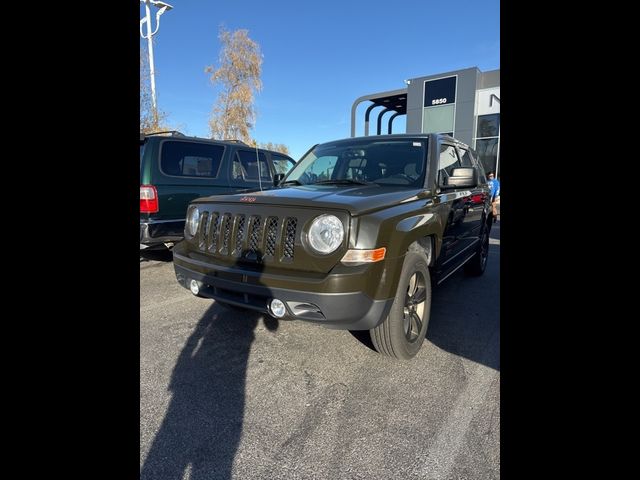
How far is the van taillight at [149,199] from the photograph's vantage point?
16.1 feet

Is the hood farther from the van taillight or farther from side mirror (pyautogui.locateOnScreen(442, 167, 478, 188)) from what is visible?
the van taillight

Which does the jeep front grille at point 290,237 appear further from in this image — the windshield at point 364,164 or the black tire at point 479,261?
the black tire at point 479,261

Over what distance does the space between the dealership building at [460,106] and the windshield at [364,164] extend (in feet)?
40.7

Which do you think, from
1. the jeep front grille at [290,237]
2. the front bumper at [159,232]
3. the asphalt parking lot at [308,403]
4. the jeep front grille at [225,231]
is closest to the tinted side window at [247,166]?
the front bumper at [159,232]

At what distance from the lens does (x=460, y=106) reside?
1628 centimetres

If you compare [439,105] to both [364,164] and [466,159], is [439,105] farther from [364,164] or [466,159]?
[364,164]

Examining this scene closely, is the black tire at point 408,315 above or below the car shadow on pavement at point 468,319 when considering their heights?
above

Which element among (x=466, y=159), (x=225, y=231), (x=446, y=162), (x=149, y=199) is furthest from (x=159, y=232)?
(x=466, y=159)

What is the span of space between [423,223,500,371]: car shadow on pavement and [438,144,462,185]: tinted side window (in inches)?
41.9
